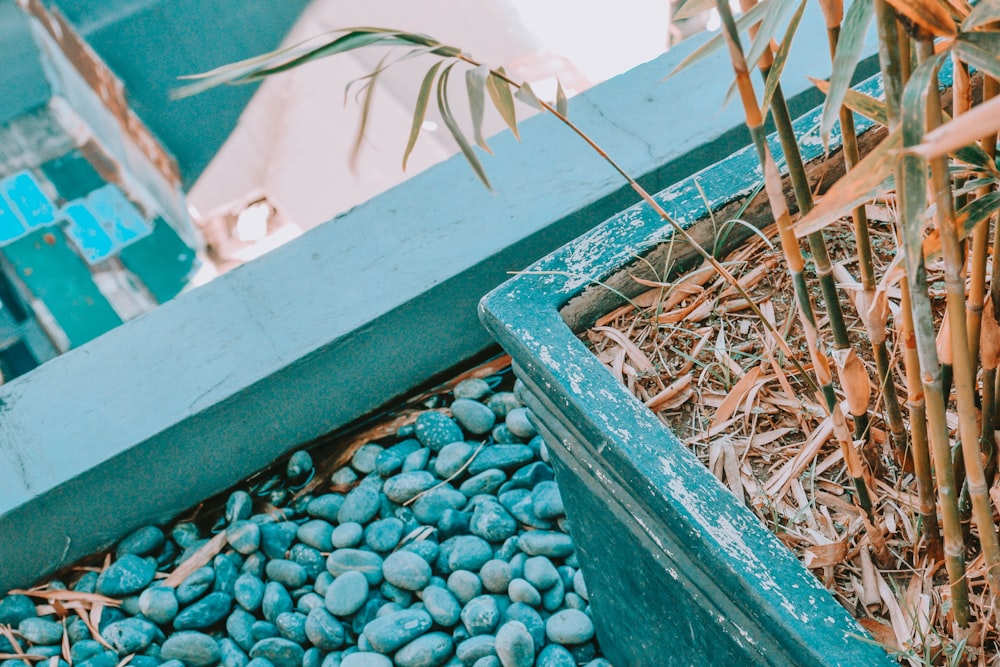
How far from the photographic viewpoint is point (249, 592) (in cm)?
129

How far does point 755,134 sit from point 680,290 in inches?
16.5

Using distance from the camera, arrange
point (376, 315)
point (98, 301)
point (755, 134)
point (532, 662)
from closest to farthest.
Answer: point (755, 134)
point (532, 662)
point (376, 315)
point (98, 301)

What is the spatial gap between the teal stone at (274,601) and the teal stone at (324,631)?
0.05m

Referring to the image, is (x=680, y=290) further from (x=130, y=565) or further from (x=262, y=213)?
(x=262, y=213)

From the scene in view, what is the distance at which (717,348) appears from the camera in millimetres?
947

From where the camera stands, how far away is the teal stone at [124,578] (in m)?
1.33

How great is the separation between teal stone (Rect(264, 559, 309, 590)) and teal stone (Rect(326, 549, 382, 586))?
42 millimetres

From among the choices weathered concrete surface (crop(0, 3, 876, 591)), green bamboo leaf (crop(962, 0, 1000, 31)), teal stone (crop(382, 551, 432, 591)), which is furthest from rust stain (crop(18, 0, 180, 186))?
green bamboo leaf (crop(962, 0, 1000, 31))

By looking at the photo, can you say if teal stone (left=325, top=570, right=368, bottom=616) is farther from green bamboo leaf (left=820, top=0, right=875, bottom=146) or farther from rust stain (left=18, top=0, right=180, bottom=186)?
rust stain (left=18, top=0, right=180, bottom=186)

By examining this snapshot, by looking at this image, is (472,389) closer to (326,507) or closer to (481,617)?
(326,507)

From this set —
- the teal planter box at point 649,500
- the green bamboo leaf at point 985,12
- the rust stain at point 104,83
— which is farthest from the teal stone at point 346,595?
the rust stain at point 104,83

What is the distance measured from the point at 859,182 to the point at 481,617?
0.89 m

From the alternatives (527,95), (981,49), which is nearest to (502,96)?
(527,95)

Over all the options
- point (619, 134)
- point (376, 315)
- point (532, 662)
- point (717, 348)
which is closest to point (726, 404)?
point (717, 348)
